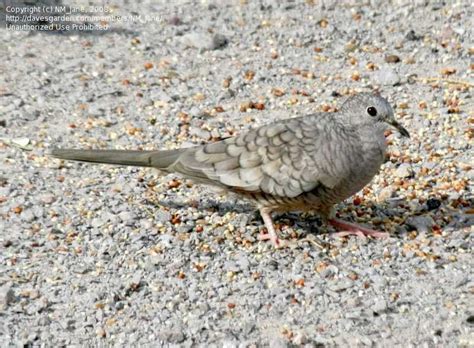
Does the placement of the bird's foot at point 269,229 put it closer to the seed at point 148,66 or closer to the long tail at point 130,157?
the long tail at point 130,157

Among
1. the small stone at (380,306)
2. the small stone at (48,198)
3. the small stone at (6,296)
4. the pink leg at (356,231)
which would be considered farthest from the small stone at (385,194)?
the small stone at (6,296)

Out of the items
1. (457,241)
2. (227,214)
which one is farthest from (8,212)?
(457,241)

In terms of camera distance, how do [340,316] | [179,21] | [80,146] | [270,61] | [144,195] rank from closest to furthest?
[340,316]
[144,195]
[80,146]
[270,61]
[179,21]

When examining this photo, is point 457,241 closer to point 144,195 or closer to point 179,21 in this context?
point 144,195

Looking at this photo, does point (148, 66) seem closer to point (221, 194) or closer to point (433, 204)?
point (221, 194)

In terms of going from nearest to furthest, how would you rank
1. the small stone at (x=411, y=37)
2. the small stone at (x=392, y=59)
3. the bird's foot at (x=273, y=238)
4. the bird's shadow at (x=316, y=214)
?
the bird's foot at (x=273, y=238), the bird's shadow at (x=316, y=214), the small stone at (x=392, y=59), the small stone at (x=411, y=37)

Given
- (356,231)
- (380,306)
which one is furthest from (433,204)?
(380,306)
